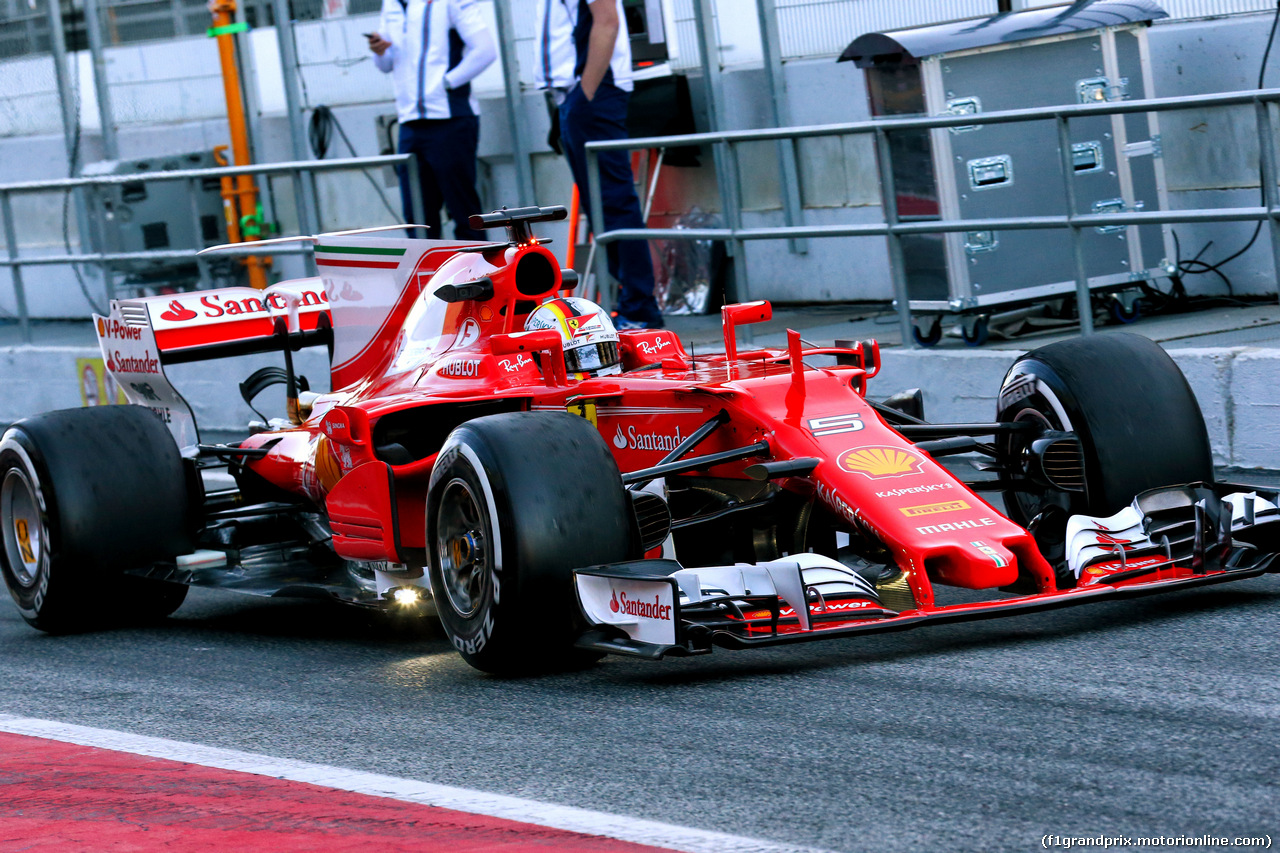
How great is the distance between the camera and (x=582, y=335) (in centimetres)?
625

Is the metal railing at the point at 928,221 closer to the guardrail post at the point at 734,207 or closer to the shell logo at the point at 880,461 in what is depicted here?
the guardrail post at the point at 734,207

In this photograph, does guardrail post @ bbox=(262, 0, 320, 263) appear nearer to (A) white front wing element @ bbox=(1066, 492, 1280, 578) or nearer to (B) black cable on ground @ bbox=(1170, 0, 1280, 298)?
(B) black cable on ground @ bbox=(1170, 0, 1280, 298)

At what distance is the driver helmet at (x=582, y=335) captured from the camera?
6.24 metres

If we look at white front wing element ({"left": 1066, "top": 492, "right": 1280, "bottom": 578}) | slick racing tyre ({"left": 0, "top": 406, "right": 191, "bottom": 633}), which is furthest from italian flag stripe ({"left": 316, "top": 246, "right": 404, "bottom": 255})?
white front wing element ({"left": 1066, "top": 492, "right": 1280, "bottom": 578})

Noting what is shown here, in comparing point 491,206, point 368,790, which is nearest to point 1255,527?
point 368,790

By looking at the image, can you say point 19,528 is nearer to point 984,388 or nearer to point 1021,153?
point 984,388

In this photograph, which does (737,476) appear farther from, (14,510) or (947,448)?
(14,510)

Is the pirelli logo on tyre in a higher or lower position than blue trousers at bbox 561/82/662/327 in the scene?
lower

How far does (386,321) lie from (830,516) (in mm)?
2302

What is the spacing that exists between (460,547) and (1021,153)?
399 cm

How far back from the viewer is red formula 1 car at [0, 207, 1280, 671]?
16.7 ft

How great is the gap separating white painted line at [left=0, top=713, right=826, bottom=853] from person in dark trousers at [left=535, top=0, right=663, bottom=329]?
16.6 ft

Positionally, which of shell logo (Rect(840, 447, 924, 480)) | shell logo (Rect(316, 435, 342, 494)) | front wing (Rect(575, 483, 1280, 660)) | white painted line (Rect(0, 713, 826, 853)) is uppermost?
shell logo (Rect(316, 435, 342, 494))

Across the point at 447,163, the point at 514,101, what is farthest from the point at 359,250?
the point at 514,101
